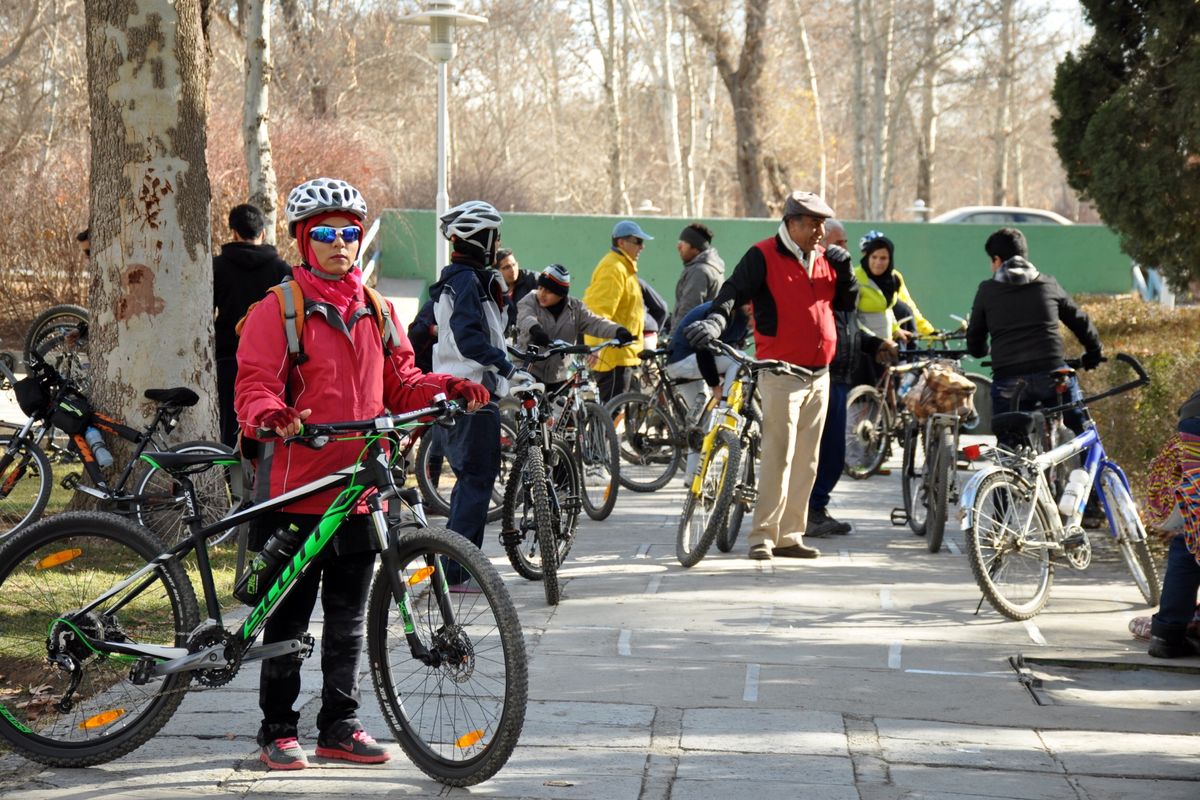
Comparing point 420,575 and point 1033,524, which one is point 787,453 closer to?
point 1033,524

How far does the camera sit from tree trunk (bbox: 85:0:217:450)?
341 inches

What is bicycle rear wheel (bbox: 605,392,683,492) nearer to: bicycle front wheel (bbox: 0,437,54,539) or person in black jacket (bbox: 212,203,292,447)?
person in black jacket (bbox: 212,203,292,447)

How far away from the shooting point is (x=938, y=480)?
956 cm

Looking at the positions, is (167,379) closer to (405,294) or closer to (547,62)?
(405,294)

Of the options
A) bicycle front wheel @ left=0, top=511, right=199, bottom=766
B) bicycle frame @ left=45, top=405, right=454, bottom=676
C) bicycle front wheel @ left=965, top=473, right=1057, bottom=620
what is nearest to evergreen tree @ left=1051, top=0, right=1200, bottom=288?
bicycle front wheel @ left=965, top=473, right=1057, bottom=620

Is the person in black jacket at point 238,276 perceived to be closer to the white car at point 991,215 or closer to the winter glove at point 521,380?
the winter glove at point 521,380

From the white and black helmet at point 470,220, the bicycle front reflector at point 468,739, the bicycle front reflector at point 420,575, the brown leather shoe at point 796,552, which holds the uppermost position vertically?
the white and black helmet at point 470,220

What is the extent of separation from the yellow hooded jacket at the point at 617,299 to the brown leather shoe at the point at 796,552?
139 inches

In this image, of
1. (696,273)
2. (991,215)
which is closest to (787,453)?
(696,273)

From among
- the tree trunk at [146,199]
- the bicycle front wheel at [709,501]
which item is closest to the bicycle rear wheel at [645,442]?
the bicycle front wheel at [709,501]

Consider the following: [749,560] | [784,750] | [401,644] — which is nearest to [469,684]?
[401,644]

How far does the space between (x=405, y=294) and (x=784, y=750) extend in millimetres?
17610

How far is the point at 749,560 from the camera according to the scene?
30.1ft

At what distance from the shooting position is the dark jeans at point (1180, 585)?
269 inches
